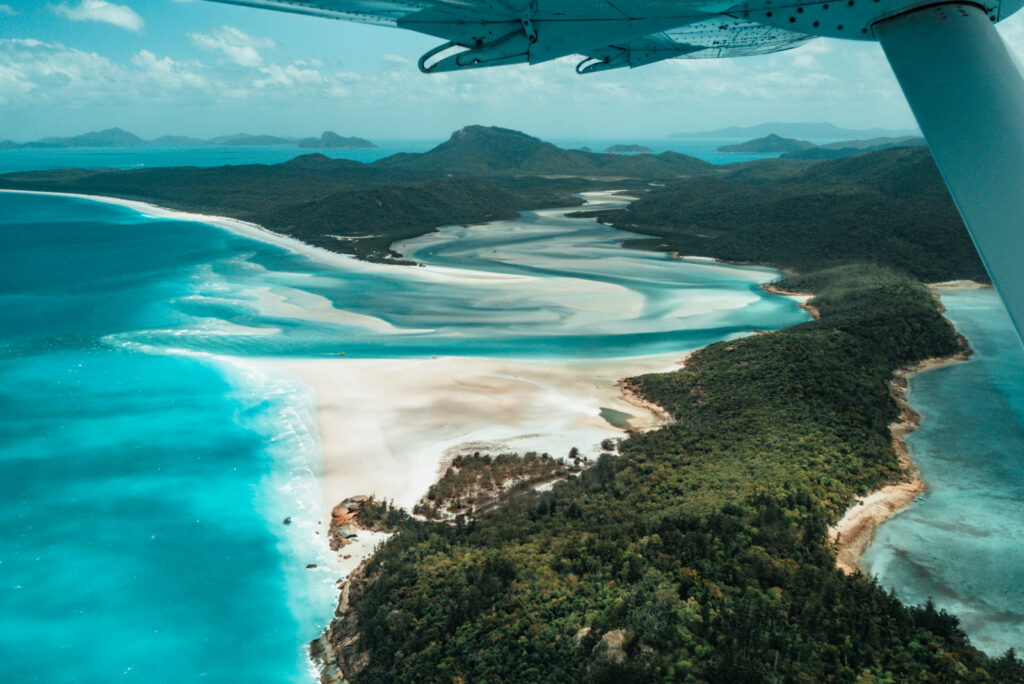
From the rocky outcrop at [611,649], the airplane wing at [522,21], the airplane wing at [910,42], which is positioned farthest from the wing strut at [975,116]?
the rocky outcrop at [611,649]

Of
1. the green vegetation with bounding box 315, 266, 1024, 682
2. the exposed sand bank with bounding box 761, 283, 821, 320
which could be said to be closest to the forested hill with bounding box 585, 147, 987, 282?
the exposed sand bank with bounding box 761, 283, 821, 320

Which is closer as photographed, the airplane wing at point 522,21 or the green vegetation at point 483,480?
the airplane wing at point 522,21

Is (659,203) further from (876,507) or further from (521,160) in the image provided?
(521,160)

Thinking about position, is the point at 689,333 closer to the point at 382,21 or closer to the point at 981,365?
the point at 981,365

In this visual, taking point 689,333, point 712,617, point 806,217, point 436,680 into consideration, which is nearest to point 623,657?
point 712,617

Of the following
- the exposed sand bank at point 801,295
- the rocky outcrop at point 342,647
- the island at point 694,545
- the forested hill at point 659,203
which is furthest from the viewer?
the forested hill at point 659,203

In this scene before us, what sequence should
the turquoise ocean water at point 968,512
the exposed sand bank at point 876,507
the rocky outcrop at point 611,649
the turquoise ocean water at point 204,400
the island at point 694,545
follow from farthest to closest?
the exposed sand bank at point 876,507 → the turquoise ocean water at point 204,400 → the turquoise ocean water at point 968,512 → the island at point 694,545 → the rocky outcrop at point 611,649

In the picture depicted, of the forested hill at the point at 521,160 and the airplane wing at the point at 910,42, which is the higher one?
the forested hill at the point at 521,160

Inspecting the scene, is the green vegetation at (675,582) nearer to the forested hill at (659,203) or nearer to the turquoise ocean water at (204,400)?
the turquoise ocean water at (204,400)
